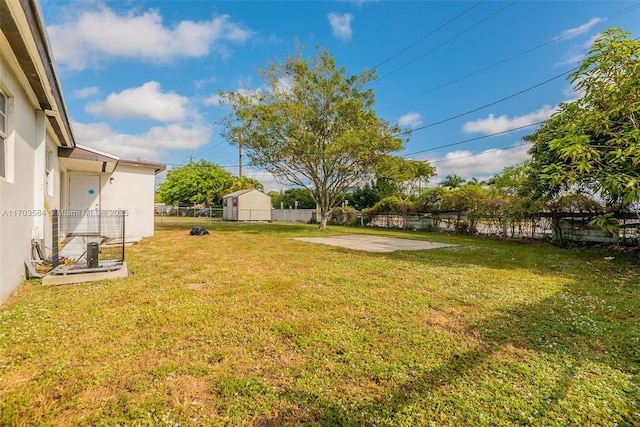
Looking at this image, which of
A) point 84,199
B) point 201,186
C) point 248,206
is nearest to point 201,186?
point 201,186

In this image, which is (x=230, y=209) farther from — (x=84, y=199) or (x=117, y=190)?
(x=84, y=199)

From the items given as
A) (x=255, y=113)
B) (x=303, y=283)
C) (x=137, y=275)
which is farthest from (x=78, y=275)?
(x=255, y=113)

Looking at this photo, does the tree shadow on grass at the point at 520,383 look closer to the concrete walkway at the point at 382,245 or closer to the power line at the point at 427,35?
the concrete walkway at the point at 382,245

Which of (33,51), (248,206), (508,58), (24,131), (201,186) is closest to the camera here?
(33,51)

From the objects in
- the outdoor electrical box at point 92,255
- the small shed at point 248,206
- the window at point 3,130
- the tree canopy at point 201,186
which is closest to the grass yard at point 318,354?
the outdoor electrical box at point 92,255

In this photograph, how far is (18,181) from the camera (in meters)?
3.98

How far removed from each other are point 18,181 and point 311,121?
13.0 m

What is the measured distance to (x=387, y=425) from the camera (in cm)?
169

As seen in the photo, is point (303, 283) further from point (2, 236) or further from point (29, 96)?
point (29, 96)

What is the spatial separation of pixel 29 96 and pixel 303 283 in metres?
5.25

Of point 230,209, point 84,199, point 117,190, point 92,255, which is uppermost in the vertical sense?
point 117,190

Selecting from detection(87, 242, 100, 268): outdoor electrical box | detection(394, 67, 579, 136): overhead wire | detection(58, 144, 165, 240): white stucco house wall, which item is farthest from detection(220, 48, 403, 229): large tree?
detection(87, 242, 100, 268): outdoor electrical box

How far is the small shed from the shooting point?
27.5 m

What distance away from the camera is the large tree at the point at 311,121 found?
1484 centimetres
